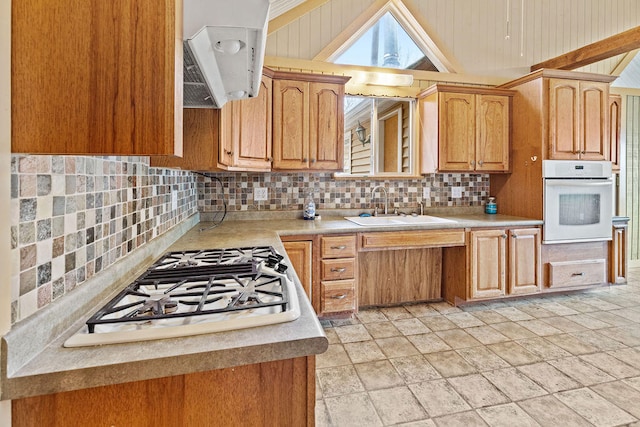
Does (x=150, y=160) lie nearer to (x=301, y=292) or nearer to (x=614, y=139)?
(x=301, y=292)

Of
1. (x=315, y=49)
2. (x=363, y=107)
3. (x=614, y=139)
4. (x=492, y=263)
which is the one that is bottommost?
(x=492, y=263)

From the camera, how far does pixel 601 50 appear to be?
325 centimetres

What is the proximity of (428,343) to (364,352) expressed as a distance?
0.50 m

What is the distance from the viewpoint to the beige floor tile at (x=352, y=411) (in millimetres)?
1637

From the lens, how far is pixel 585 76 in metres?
3.26

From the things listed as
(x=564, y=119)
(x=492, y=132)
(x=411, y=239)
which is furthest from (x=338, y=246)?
(x=564, y=119)

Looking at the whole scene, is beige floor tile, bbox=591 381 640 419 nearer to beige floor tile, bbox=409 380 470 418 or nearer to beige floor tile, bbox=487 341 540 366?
beige floor tile, bbox=487 341 540 366

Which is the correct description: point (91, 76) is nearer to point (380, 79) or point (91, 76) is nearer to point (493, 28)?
point (380, 79)

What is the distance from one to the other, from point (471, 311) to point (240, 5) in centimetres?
314

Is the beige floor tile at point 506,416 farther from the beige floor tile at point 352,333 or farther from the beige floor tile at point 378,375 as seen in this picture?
the beige floor tile at point 352,333

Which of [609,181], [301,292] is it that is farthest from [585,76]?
[301,292]

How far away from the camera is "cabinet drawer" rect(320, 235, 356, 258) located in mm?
2701

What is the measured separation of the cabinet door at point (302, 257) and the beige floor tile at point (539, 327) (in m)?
1.82

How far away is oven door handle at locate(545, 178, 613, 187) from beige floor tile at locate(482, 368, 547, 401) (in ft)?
6.37
